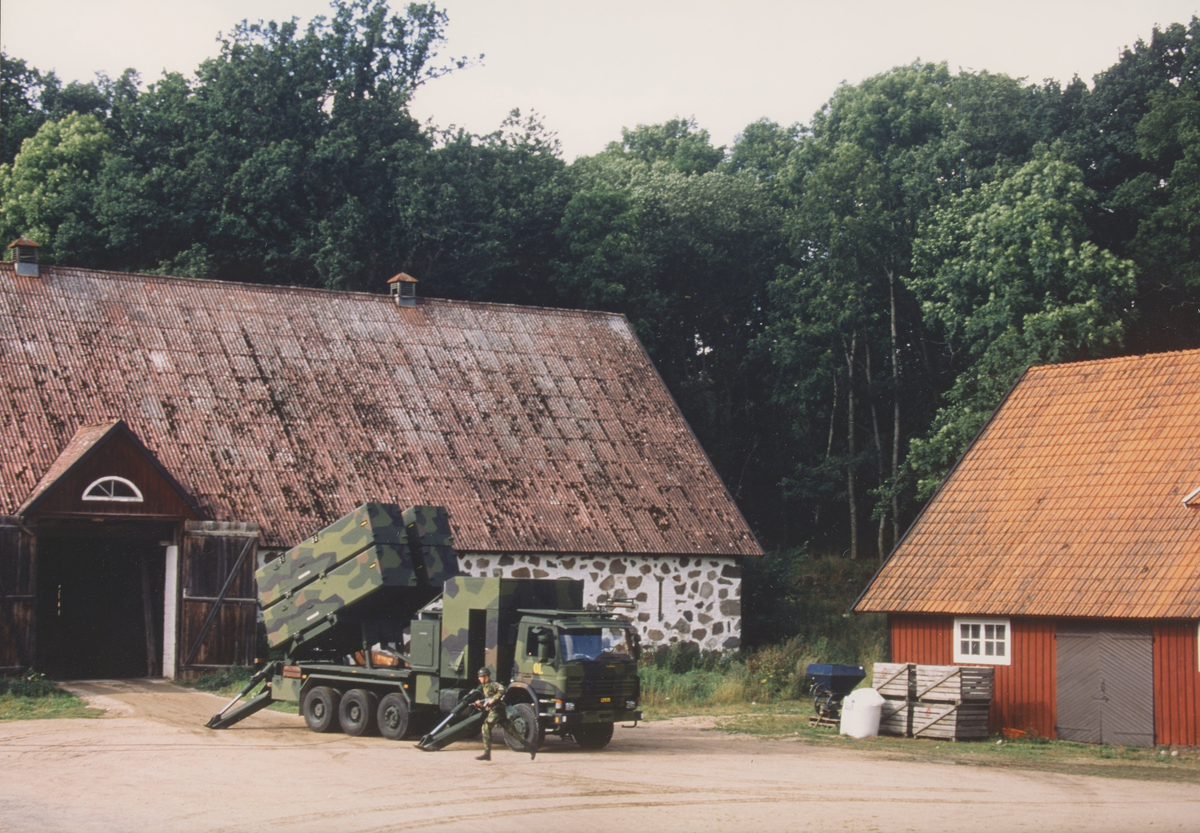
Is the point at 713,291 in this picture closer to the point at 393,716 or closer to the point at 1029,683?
the point at 1029,683

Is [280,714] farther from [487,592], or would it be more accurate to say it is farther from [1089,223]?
[1089,223]

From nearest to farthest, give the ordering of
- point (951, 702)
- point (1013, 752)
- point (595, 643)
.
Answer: point (595, 643)
point (1013, 752)
point (951, 702)

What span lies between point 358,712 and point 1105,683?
11.5 metres

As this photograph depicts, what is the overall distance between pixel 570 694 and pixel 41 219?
28.0 meters

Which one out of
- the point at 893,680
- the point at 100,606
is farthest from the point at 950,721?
the point at 100,606

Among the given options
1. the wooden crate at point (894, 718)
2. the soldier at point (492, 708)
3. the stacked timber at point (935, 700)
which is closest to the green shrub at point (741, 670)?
the wooden crate at point (894, 718)

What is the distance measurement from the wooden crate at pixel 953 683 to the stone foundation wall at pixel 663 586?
6694 mm

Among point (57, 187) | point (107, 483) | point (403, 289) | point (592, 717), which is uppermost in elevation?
point (57, 187)

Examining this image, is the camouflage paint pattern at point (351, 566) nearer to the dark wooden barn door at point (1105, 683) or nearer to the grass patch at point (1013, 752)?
the grass patch at point (1013, 752)

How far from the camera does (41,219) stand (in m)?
38.4

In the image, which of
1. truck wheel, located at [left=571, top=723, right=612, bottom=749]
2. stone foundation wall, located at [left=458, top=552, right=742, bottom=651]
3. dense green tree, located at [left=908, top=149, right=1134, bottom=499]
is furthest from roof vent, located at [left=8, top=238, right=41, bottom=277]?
dense green tree, located at [left=908, top=149, right=1134, bottom=499]

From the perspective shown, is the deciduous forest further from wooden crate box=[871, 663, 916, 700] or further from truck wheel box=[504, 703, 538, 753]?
truck wheel box=[504, 703, 538, 753]

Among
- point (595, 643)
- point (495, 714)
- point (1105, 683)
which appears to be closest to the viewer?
point (495, 714)

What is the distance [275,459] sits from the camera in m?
25.8
